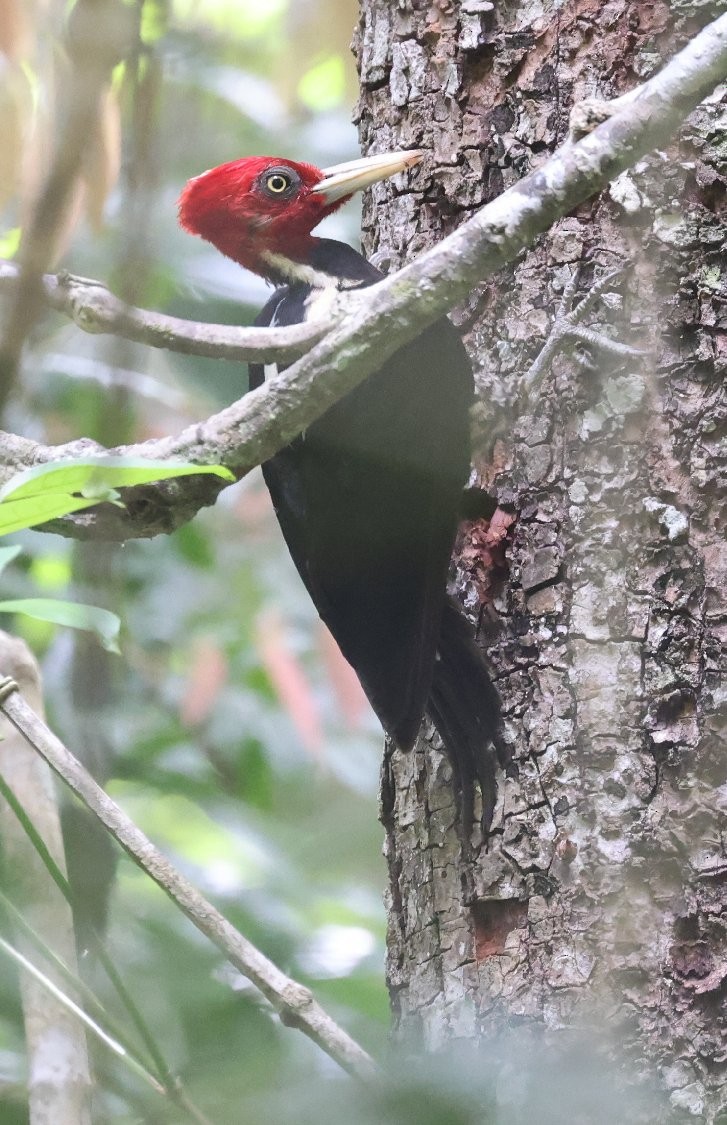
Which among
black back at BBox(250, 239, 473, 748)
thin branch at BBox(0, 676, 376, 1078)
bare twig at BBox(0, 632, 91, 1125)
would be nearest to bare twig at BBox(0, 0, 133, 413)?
thin branch at BBox(0, 676, 376, 1078)

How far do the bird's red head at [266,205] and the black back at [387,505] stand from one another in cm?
24

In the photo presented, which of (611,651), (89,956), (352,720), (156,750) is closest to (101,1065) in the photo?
(89,956)

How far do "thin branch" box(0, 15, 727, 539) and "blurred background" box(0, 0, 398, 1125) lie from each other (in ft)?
0.96

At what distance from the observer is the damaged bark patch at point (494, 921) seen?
5.97ft

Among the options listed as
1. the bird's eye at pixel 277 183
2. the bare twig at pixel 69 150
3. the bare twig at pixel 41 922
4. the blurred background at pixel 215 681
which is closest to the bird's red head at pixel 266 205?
the bird's eye at pixel 277 183

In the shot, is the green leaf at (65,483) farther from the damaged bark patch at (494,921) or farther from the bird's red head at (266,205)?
the bird's red head at (266,205)

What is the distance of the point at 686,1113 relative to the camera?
1578 millimetres

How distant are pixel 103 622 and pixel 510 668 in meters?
0.96

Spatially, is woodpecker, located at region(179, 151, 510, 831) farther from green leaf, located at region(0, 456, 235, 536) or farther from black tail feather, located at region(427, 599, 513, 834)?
green leaf, located at region(0, 456, 235, 536)

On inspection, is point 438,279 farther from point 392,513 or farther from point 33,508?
point 392,513

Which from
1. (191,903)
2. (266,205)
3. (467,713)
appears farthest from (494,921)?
(266,205)

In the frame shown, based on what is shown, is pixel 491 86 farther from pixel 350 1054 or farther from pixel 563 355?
pixel 350 1054

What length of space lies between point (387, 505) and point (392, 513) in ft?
0.07

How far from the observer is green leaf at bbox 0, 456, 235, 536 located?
993 mm
